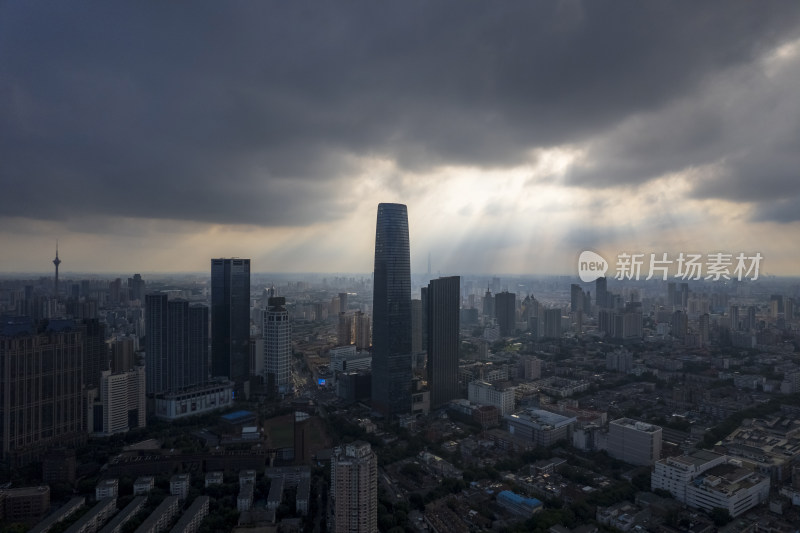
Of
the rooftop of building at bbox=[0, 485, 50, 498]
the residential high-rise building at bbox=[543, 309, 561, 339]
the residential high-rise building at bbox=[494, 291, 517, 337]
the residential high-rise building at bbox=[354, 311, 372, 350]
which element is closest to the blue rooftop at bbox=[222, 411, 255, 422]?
the rooftop of building at bbox=[0, 485, 50, 498]

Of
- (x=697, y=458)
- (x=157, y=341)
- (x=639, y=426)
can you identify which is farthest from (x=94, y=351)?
(x=697, y=458)

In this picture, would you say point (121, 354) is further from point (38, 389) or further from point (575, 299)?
point (575, 299)

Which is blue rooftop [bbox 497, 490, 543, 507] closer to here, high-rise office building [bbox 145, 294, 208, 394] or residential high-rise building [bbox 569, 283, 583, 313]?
high-rise office building [bbox 145, 294, 208, 394]

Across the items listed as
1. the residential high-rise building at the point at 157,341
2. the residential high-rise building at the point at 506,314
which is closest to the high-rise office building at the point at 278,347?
the residential high-rise building at the point at 157,341

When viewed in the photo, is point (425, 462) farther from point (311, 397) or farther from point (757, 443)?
point (757, 443)

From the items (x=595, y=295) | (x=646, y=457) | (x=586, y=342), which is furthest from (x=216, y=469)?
(x=595, y=295)
